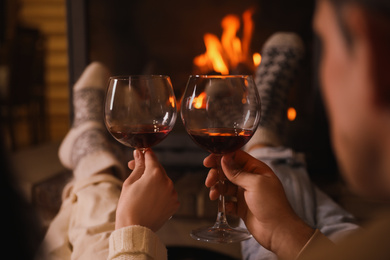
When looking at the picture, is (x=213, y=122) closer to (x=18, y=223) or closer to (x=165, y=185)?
(x=165, y=185)

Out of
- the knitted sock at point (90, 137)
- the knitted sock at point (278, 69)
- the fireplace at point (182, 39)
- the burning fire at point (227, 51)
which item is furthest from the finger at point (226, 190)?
the burning fire at point (227, 51)

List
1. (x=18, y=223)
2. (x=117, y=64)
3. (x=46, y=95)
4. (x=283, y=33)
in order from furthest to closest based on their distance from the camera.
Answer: (x=46, y=95) < (x=117, y=64) < (x=283, y=33) < (x=18, y=223)

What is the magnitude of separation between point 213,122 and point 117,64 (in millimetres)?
1381

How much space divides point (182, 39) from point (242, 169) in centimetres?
138

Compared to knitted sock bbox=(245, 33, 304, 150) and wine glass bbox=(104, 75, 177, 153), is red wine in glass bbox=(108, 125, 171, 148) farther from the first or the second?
knitted sock bbox=(245, 33, 304, 150)

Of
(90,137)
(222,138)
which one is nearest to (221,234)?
(222,138)

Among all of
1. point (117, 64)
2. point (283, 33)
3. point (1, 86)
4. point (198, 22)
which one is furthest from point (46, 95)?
point (283, 33)

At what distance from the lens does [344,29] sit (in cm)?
33

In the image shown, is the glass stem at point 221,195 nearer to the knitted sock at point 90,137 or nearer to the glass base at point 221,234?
the glass base at point 221,234

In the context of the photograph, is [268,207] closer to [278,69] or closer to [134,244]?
[134,244]

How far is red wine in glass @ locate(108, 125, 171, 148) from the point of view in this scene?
0.95m

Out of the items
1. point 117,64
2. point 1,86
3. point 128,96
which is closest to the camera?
point 128,96

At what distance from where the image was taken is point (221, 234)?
2.94 feet

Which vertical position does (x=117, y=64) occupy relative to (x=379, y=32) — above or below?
below
